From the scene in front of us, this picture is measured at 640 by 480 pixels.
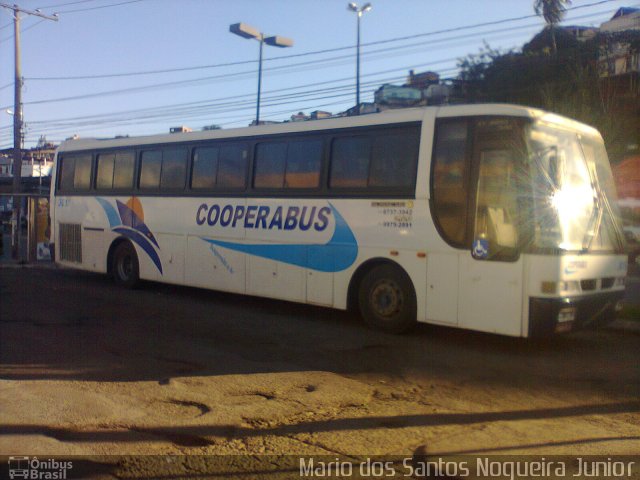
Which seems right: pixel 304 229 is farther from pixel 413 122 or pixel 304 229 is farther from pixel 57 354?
pixel 57 354

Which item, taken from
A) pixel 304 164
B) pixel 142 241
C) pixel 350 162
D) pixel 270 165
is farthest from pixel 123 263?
pixel 350 162

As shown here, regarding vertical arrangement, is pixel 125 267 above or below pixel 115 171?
below

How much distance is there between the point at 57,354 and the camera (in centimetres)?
848

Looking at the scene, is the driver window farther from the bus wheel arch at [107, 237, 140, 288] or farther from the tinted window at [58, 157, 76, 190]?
the tinted window at [58, 157, 76, 190]

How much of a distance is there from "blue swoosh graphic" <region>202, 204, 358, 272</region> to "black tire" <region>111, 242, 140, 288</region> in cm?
409

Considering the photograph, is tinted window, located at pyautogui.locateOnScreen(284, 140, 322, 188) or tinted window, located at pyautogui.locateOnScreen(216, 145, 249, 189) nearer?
tinted window, located at pyautogui.locateOnScreen(284, 140, 322, 188)

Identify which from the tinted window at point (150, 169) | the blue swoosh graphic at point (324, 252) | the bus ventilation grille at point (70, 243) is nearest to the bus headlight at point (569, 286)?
the blue swoosh graphic at point (324, 252)

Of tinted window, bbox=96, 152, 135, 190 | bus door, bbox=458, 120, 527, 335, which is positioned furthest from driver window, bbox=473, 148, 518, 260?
tinted window, bbox=96, 152, 135, 190

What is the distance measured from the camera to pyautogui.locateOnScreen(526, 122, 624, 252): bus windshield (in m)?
8.73

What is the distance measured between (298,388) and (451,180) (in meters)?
3.94

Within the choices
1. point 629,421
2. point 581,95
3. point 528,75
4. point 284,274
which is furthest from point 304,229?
point 528,75

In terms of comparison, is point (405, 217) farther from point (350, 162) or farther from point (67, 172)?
point (67, 172)

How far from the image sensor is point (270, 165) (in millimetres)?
12141

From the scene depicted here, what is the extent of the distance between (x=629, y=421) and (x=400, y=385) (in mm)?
2282
